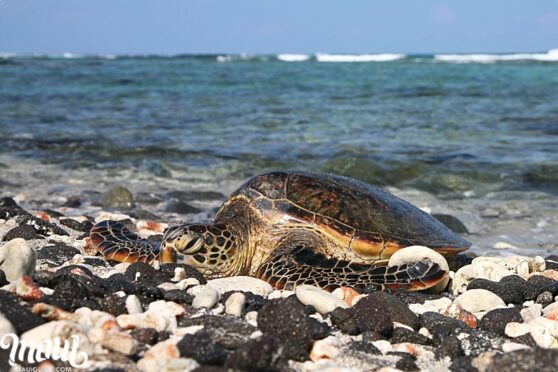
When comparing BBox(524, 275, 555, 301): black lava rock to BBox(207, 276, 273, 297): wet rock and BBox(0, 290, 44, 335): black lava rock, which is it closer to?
BBox(207, 276, 273, 297): wet rock

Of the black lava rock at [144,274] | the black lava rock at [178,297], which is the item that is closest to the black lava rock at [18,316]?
the black lava rock at [178,297]

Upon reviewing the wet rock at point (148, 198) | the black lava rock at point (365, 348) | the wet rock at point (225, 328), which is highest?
the wet rock at point (225, 328)

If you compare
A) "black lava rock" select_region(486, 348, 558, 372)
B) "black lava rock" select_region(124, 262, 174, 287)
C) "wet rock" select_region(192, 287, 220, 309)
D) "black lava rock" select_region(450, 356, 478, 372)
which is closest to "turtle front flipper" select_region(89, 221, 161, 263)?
"black lava rock" select_region(124, 262, 174, 287)

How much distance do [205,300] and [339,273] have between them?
1.07 metres

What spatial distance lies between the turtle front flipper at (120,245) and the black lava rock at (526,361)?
2295 millimetres

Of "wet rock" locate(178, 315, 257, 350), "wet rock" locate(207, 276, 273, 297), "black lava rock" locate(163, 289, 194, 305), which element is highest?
"wet rock" locate(178, 315, 257, 350)

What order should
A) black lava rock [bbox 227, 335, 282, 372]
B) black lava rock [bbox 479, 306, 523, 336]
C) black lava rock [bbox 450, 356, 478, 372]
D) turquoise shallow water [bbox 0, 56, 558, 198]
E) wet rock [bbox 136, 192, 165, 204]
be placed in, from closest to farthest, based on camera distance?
black lava rock [bbox 227, 335, 282, 372] < black lava rock [bbox 450, 356, 478, 372] < black lava rock [bbox 479, 306, 523, 336] < wet rock [bbox 136, 192, 165, 204] < turquoise shallow water [bbox 0, 56, 558, 198]

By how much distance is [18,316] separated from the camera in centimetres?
268

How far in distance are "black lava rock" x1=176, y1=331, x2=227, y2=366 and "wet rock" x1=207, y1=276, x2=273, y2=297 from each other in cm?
119

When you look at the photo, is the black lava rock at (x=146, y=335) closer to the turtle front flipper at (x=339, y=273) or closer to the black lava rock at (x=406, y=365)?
the black lava rock at (x=406, y=365)

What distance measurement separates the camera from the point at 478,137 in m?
12.8

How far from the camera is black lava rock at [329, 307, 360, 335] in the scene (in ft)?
10.3

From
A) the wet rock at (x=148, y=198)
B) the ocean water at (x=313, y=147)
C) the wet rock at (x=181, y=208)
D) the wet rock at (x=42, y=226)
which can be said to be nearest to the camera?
the wet rock at (x=42, y=226)

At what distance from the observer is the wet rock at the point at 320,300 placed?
11.1 feet
